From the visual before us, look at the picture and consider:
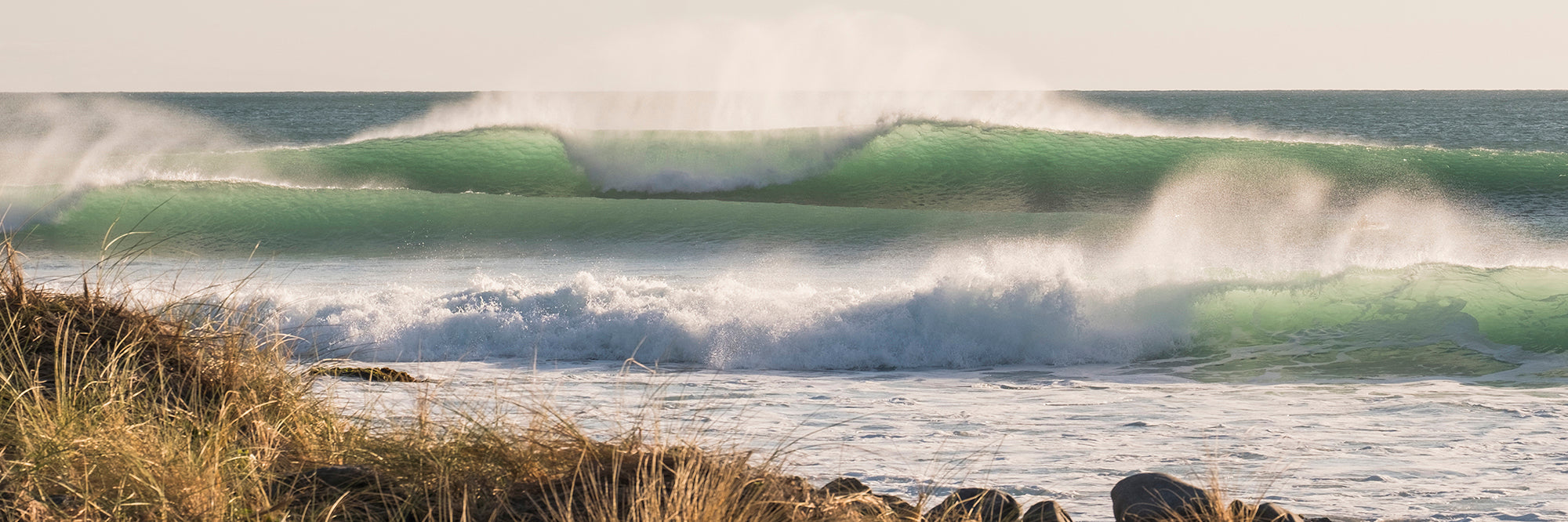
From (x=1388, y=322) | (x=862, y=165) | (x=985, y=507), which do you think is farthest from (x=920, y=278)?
(x=862, y=165)

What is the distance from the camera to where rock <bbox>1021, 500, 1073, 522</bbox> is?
3016mm

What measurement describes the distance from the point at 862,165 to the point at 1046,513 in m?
16.8

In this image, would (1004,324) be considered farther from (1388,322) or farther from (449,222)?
(449,222)

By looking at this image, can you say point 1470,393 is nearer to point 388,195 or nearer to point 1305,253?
point 1305,253

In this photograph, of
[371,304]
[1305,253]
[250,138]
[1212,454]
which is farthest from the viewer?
[250,138]

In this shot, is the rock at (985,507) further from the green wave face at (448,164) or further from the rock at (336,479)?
the green wave face at (448,164)

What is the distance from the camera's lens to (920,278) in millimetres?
8680

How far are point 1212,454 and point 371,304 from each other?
6121mm

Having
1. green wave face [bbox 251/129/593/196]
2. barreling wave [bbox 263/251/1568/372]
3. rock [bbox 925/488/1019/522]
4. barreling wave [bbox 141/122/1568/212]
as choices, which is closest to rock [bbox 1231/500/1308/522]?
rock [bbox 925/488/1019/522]

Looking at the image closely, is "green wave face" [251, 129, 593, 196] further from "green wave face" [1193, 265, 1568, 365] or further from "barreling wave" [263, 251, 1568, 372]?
"green wave face" [1193, 265, 1568, 365]

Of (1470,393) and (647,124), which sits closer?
(1470,393)

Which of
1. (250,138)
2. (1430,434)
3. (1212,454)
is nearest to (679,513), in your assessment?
(1212,454)

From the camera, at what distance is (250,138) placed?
47.8m

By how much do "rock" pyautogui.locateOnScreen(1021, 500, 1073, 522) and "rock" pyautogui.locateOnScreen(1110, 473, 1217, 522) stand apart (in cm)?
16
